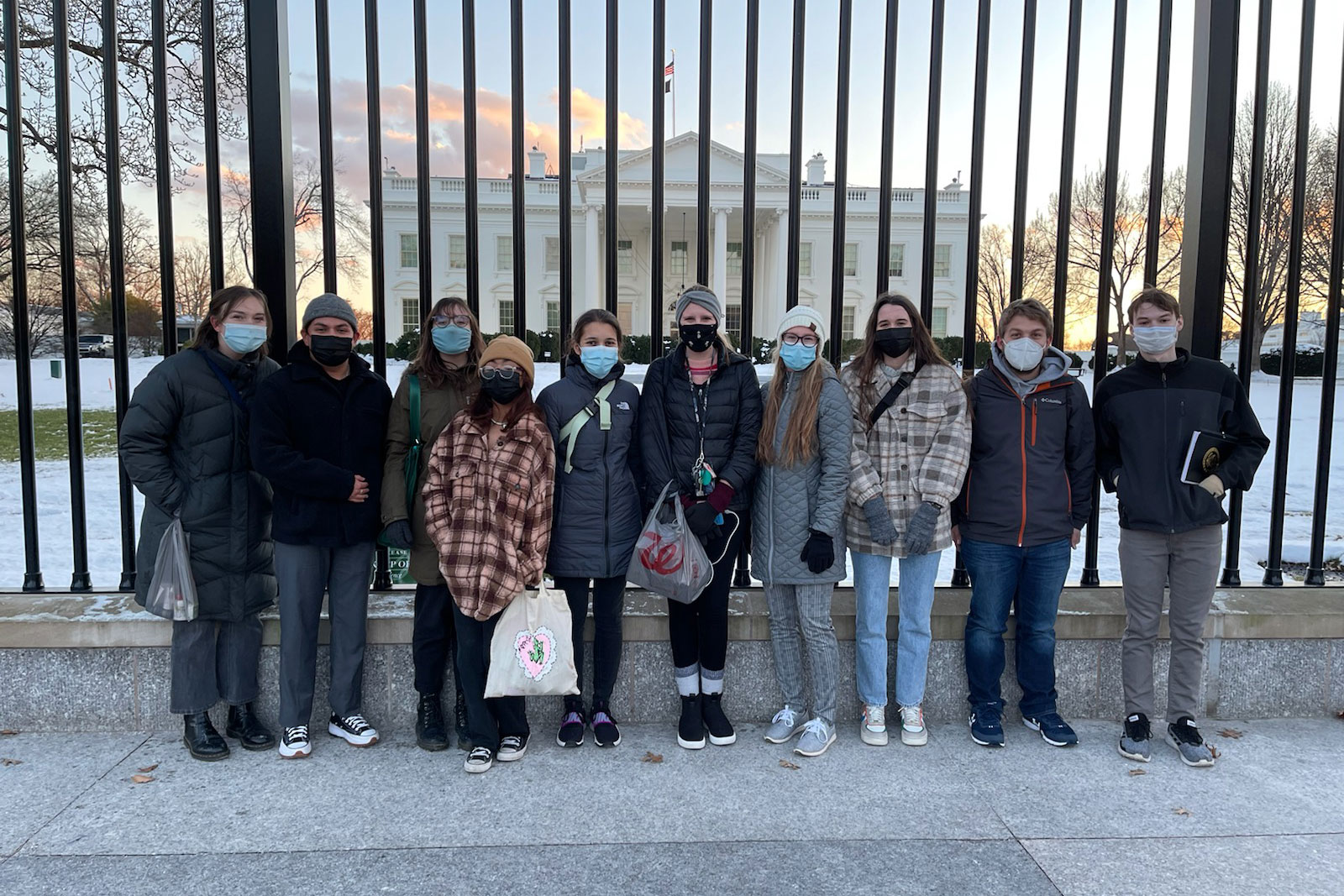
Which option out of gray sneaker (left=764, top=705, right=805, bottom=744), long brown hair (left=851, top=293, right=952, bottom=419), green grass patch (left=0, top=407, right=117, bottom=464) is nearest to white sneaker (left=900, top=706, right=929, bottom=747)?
gray sneaker (left=764, top=705, right=805, bottom=744)

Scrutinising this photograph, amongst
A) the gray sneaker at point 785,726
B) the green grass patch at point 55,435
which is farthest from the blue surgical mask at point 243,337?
the green grass patch at point 55,435

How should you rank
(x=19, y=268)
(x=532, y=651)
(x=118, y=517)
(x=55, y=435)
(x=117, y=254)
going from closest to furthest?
1. (x=532, y=651)
2. (x=19, y=268)
3. (x=117, y=254)
4. (x=118, y=517)
5. (x=55, y=435)

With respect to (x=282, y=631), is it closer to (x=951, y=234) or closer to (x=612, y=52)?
(x=612, y=52)

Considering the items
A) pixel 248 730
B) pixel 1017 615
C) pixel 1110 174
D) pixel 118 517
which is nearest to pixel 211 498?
pixel 248 730

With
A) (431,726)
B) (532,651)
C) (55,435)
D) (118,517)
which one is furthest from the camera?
(55,435)

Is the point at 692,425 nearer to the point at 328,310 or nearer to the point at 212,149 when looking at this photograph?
the point at 328,310

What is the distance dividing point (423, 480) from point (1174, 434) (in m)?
2.94

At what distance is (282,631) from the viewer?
3.46 m

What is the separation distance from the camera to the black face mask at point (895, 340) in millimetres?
3525

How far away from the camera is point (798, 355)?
350 cm

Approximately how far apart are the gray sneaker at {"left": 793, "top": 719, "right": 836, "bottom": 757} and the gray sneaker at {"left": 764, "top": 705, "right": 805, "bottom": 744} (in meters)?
0.06

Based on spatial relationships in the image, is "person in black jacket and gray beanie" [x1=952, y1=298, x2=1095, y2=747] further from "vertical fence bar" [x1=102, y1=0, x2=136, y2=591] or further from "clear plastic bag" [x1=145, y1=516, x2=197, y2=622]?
"vertical fence bar" [x1=102, y1=0, x2=136, y2=591]

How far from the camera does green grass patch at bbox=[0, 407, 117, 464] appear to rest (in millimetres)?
11930

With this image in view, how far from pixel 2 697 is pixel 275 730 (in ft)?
3.56
